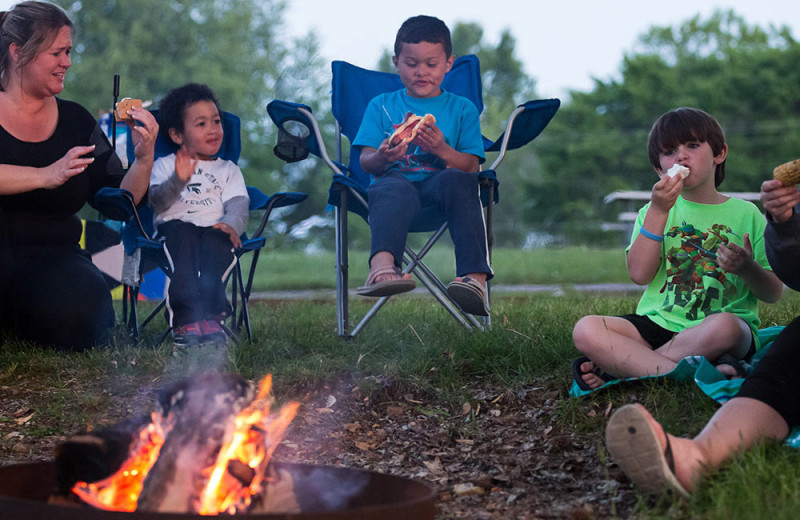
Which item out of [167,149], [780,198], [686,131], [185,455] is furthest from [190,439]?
[167,149]

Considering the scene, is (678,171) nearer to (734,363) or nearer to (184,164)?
(734,363)

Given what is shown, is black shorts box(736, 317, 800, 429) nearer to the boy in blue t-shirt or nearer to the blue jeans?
the boy in blue t-shirt

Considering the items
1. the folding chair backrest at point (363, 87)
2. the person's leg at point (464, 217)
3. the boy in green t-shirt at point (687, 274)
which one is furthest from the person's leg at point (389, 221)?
the boy in green t-shirt at point (687, 274)

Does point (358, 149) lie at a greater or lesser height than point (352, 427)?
greater

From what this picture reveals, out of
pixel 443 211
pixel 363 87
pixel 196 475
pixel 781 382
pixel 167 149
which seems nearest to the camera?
pixel 196 475

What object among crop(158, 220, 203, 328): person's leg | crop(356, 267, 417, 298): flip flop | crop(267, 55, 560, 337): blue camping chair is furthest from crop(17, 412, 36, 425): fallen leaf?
crop(267, 55, 560, 337): blue camping chair

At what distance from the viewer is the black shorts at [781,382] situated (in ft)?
5.90

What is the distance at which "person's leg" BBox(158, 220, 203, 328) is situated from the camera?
319cm

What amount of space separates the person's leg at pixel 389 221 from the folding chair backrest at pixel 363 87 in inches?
26.2

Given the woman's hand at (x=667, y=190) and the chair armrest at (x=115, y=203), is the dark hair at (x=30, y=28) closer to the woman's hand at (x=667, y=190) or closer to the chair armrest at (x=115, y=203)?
the chair armrest at (x=115, y=203)

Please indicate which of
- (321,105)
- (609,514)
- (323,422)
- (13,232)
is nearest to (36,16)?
(13,232)

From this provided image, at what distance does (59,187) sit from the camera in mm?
3115

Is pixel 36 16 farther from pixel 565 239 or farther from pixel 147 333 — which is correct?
pixel 565 239

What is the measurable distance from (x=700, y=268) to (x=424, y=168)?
1.31 metres
